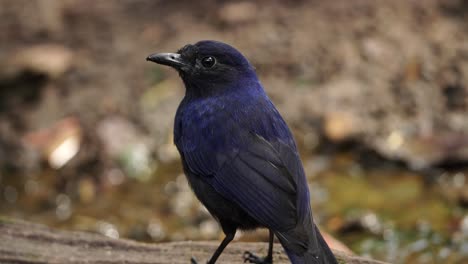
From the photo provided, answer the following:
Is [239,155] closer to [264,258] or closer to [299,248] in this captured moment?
[299,248]

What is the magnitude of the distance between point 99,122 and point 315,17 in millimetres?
2228

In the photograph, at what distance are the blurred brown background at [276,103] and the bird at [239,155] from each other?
1878mm

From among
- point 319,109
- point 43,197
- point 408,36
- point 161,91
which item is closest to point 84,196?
point 43,197

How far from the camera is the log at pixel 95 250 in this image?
4.60m

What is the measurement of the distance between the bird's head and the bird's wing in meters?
0.48

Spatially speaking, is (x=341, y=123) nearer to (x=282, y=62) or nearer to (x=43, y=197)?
(x=282, y=62)

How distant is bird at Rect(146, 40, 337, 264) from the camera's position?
3.80 m

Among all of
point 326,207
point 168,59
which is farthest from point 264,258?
point 326,207

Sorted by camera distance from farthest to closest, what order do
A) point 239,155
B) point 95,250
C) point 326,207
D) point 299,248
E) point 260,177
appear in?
point 326,207 < point 95,250 < point 239,155 < point 260,177 < point 299,248

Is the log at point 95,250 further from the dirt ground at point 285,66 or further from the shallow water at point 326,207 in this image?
the dirt ground at point 285,66

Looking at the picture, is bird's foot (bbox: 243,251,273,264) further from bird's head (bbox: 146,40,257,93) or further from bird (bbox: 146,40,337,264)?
bird's head (bbox: 146,40,257,93)

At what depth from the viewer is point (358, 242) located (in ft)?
19.7

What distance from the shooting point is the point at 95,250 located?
4.72 metres

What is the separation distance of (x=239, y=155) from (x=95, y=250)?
Result: 1172 millimetres
